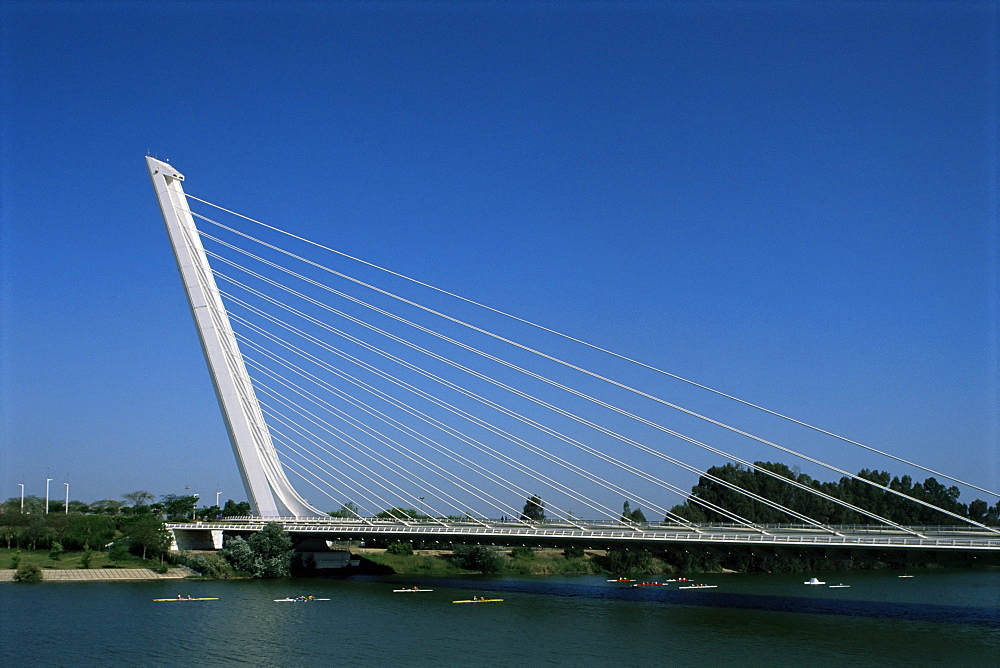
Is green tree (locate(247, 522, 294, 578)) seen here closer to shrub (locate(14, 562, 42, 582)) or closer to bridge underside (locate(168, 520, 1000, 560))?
bridge underside (locate(168, 520, 1000, 560))

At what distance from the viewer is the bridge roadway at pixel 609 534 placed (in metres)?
27.6

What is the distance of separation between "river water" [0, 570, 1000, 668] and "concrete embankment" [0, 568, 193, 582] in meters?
1.80

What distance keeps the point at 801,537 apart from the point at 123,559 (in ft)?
103

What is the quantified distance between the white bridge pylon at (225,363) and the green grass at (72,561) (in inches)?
243

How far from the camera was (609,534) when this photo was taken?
34.1m

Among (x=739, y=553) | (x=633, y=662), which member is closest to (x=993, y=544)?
(x=739, y=553)

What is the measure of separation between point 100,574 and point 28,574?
125 inches

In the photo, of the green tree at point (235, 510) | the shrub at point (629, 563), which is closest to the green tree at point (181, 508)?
the green tree at point (235, 510)

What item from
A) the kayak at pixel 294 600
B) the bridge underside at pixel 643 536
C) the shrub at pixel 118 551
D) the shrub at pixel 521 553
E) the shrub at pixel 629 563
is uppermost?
the bridge underside at pixel 643 536

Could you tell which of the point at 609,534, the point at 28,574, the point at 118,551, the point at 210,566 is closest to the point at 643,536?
the point at 609,534

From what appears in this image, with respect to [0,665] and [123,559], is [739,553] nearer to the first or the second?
[0,665]

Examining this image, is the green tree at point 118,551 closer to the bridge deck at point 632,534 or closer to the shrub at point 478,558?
the bridge deck at point 632,534

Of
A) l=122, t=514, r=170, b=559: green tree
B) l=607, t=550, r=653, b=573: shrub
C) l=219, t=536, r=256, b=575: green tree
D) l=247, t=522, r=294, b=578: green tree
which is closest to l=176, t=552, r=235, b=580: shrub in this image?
l=219, t=536, r=256, b=575: green tree

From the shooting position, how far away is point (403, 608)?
102ft
